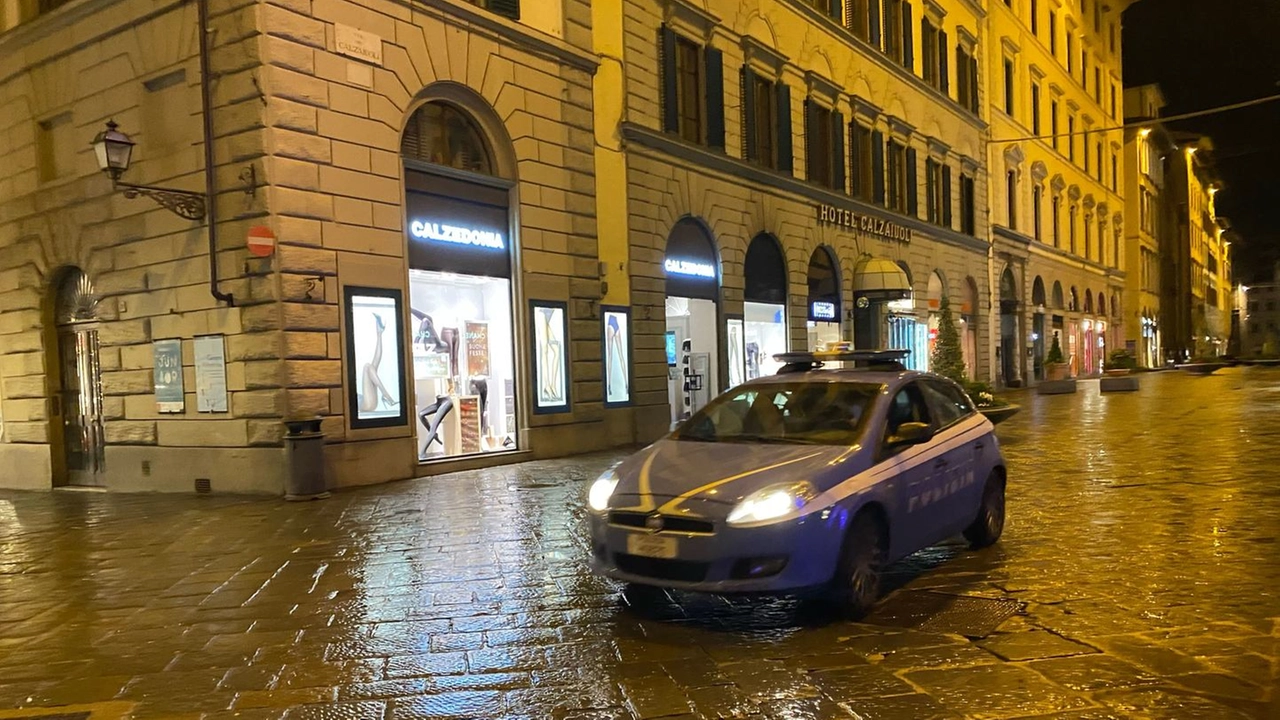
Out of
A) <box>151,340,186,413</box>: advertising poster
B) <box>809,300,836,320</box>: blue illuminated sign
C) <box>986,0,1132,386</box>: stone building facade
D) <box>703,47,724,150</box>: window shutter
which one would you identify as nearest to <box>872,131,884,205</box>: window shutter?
<box>809,300,836,320</box>: blue illuminated sign

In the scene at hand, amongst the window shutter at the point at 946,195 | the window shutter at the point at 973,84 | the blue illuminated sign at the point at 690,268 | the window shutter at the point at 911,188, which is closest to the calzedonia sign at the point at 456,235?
the blue illuminated sign at the point at 690,268

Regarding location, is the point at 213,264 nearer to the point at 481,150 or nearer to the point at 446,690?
the point at 481,150

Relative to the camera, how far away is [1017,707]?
13.2 feet

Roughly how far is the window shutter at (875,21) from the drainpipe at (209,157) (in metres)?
20.2

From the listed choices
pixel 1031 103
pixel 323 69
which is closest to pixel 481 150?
pixel 323 69

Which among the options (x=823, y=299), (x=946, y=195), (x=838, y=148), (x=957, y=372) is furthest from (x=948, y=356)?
(x=946, y=195)

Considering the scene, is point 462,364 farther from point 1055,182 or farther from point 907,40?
point 1055,182

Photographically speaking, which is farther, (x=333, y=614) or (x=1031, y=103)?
(x=1031, y=103)

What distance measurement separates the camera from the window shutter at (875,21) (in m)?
26.4

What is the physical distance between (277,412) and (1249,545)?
10243 millimetres

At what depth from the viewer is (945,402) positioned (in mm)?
6941

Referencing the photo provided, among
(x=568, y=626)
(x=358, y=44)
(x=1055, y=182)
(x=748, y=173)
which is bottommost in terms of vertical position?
(x=568, y=626)

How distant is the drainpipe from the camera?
1128 cm

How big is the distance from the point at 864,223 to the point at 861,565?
2219 cm
